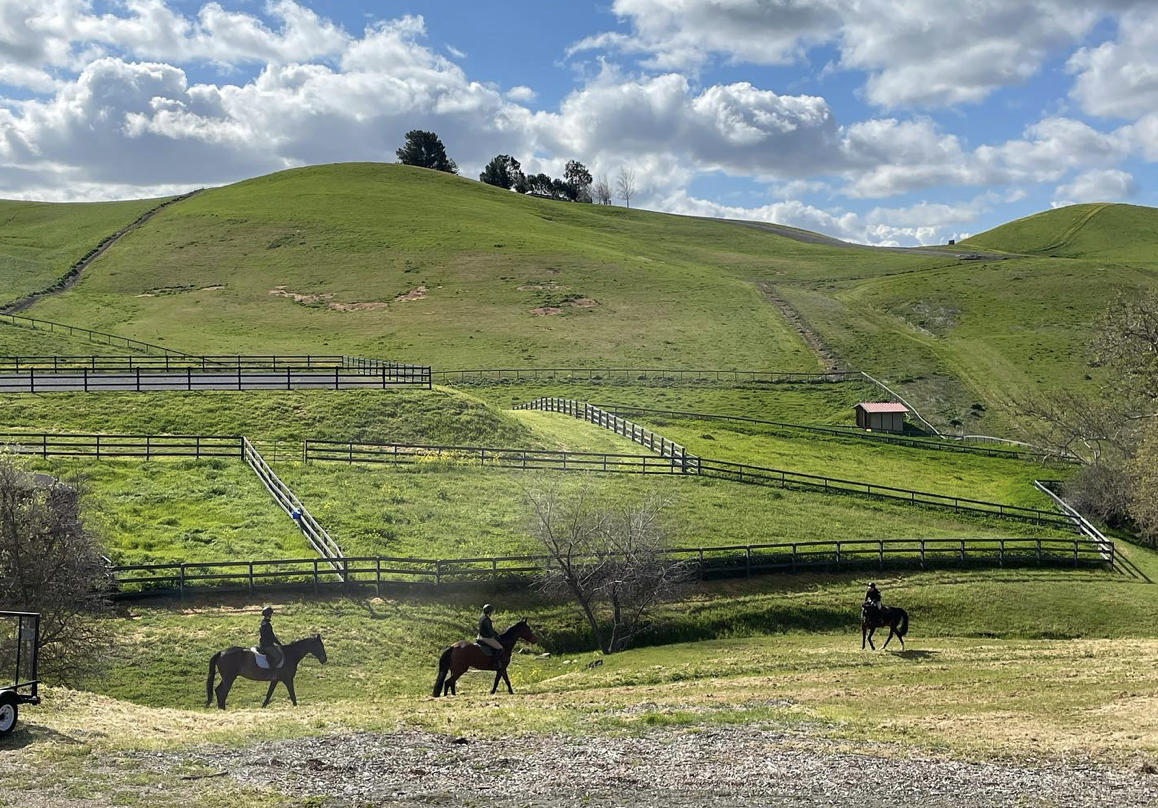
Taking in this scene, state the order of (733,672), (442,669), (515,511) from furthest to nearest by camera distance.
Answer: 1. (515,511)
2. (733,672)
3. (442,669)

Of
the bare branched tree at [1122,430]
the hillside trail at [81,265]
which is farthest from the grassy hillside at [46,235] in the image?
the bare branched tree at [1122,430]

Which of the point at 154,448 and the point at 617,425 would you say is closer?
the point at 154,448

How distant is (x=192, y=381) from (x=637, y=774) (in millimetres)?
45841

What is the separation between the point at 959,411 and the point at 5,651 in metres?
63.5

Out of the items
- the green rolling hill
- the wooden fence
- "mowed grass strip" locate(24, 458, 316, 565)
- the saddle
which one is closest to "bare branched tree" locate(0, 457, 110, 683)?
the saddle

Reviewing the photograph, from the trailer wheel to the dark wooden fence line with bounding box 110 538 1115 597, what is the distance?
12.0 metres

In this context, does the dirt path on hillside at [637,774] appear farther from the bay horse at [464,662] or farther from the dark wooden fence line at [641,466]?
the dark wooden fence line at [641,466]

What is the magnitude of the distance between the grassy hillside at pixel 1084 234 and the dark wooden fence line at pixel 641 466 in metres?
111

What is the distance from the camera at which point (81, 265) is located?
348 ft

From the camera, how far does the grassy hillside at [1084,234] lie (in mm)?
152500

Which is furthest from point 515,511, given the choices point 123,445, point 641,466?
point 123,445

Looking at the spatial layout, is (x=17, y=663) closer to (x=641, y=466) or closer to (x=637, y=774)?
(x=637, y=774)

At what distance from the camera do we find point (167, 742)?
14625 millimetres

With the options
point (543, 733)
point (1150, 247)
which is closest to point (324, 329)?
point (543, 733)
